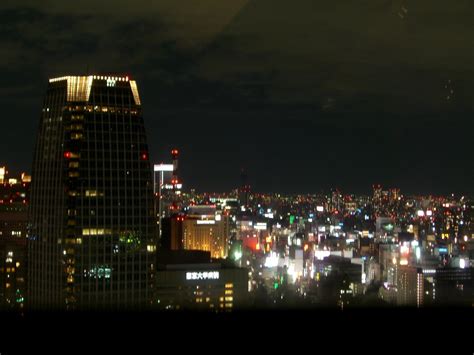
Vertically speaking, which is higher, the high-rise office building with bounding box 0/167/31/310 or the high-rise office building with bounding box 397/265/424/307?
the high-rise office building with bounding box 0/167/31/310

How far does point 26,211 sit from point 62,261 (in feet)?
5.04

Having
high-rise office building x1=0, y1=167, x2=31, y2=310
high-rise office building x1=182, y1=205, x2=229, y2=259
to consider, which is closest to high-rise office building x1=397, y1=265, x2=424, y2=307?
high-rise office building x1=182, y1=205, x2=229, y2=259

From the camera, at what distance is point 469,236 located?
1098cm

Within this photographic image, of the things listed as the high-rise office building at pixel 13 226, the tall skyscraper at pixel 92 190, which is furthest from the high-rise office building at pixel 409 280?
the high-rise office building at pixel 13 226

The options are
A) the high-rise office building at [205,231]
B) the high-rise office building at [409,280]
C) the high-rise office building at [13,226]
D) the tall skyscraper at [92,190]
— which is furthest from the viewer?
the high-rise office building at [205,231]

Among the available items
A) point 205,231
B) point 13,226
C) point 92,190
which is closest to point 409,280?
point 92,190

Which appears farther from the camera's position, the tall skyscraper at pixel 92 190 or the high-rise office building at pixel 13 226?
the high-rise office building at pixel 13 226

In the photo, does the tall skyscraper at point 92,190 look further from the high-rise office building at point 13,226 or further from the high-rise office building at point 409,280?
the high-rise office building at point 409,280

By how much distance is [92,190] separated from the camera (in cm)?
861

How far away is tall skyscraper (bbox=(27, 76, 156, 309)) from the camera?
8.17 meters

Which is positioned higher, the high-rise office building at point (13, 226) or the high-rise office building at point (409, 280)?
the high-rise office building at point (13, 226)

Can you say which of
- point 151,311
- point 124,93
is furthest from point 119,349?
point 124,93

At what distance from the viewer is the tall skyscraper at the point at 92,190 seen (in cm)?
817

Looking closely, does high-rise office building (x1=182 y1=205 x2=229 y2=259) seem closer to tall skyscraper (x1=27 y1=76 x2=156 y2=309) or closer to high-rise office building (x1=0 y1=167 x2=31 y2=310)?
high-rise office building (x1=0 y1=167 x2=31 y2=310)
